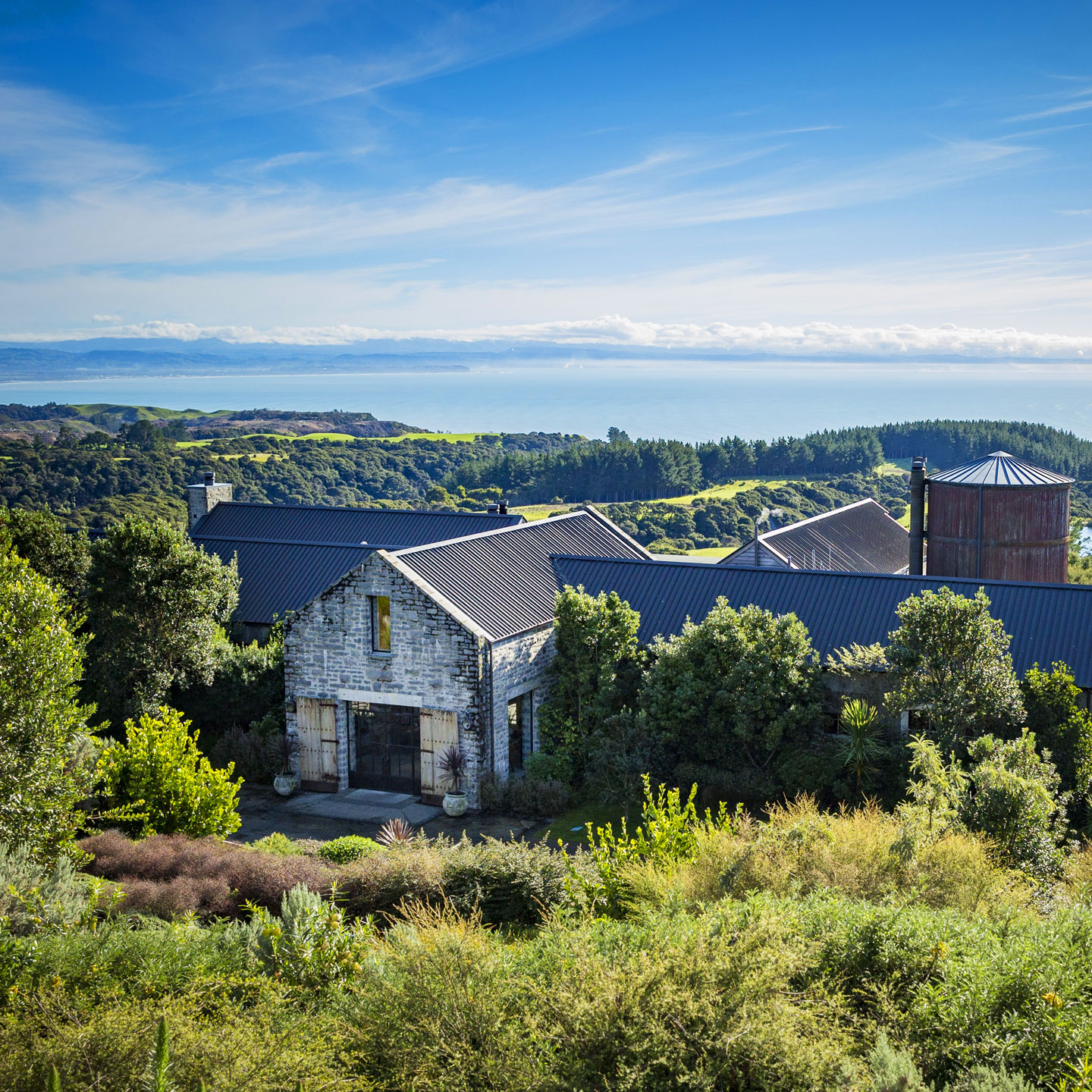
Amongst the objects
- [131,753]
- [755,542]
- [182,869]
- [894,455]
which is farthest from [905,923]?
[894,455]

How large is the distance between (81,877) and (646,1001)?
990cm

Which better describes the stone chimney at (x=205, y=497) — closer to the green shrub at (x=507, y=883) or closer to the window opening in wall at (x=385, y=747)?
the window opening in wall at (x=385, y=747)

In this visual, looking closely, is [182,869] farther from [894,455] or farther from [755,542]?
[894,455]

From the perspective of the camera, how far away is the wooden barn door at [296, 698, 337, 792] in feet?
82.6

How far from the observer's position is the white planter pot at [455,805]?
76.0 feet

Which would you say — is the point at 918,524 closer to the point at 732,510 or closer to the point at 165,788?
the point at 165,788

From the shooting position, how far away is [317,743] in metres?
25.4

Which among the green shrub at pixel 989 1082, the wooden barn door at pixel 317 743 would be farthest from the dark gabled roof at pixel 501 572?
the green shrub at pixel 989 1082

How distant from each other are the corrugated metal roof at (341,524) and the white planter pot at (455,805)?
14064 millimetres

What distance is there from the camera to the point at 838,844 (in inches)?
536

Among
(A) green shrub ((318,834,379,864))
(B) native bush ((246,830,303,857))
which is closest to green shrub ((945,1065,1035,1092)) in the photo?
(A) green shrub ((318,834,379,864))

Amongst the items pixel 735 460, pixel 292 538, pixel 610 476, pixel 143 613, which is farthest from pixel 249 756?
pixel 735 460

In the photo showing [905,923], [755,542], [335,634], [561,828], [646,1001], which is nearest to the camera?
[646,1001]

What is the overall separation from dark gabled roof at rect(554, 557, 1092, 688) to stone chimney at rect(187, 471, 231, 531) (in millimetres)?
19349
